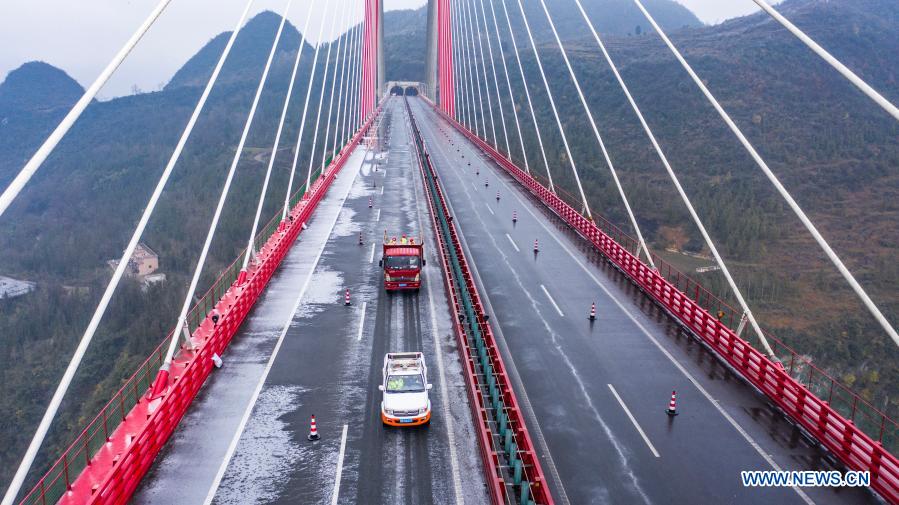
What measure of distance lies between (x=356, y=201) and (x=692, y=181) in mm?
60131

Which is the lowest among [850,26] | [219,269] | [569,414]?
[219,269]

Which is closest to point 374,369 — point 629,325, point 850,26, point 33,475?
point 629,325

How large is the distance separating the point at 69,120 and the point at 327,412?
32.6 feet

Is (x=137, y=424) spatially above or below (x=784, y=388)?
below

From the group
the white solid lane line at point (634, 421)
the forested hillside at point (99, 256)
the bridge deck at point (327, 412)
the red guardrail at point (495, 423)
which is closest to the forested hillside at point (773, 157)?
the white solid lane line at point (634, 421)

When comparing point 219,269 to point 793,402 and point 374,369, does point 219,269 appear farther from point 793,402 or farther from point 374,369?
point 793,402

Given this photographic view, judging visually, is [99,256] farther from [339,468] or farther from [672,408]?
[672,408]

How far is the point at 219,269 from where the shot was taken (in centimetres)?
9919

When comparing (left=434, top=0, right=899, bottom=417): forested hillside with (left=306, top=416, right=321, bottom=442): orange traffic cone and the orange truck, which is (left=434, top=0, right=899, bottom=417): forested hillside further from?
(left=306, top=416, right=321, bottom=442): orange traffic cone

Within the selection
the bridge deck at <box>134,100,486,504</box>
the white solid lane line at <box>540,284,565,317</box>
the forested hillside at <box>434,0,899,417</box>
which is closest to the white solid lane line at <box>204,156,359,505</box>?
the bridge deck at <box>134,100,486,504</box>

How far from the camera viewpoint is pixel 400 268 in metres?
27.9

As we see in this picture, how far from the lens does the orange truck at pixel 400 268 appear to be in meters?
27.8

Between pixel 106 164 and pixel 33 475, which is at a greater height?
pixel 106 164

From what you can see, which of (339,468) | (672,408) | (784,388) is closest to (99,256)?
(339,468)
